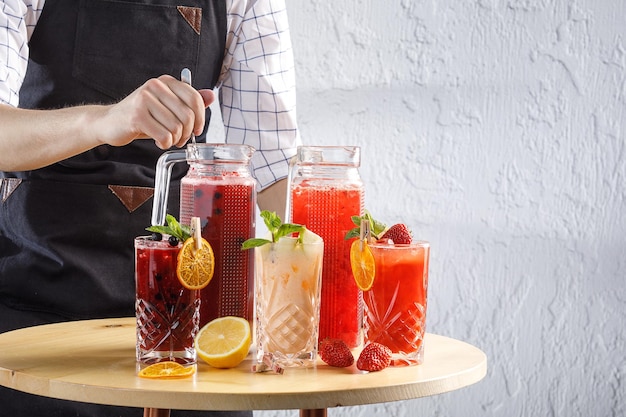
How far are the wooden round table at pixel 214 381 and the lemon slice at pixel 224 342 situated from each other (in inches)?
0.7

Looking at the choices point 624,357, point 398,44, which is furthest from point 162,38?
point 624,357

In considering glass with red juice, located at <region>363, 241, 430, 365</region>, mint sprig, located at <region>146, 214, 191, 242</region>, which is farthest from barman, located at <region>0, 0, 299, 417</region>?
glass with red juice, located at <region>363, 241, 430, 365</region>

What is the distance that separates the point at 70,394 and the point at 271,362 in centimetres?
26

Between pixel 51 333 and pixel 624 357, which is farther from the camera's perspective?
pixel 624 357

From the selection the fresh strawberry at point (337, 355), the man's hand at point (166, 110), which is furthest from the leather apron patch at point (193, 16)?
the fresh strawberry at point (337, 355)

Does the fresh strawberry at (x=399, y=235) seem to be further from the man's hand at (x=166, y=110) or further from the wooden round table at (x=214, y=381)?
the man's hand at (x=166, y=110)

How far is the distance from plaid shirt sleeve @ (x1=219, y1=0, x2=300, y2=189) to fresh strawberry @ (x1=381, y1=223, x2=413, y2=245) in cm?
68

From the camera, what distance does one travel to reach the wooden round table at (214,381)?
3.35 ft

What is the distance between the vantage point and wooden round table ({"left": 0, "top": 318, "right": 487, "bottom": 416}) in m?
1.02

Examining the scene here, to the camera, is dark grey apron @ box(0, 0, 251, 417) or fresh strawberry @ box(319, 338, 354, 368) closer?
fresh strawberry @ box(319, 338, 354, 368)

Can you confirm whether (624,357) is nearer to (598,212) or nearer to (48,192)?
(598,212)

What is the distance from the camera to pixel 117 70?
1.73m

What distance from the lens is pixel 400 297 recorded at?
120cm

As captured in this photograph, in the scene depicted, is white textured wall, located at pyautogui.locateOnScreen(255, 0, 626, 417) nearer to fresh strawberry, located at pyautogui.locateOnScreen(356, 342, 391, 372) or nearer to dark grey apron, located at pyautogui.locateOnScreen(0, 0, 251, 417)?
dark grey apron, located at pyautogui.locateOnScreen(0, 0, 251, 417)
